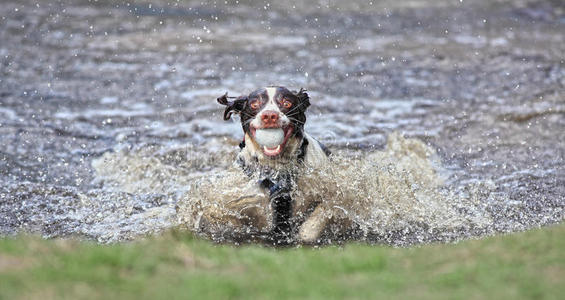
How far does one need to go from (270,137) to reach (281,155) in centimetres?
36

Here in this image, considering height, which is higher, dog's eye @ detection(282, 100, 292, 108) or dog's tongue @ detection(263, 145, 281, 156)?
dog's eye @ detection(282, 100, 292, 108)

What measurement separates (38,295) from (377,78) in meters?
11.7

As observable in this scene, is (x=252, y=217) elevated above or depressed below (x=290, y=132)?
below

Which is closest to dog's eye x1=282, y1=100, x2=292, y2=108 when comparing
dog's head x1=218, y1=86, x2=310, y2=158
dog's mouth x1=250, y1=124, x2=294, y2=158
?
dog's head x1=218, y1=86, x2=310, y2=158

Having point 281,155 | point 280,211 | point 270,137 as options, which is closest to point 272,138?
point 270,137

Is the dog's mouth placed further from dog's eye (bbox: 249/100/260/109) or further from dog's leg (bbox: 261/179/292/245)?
dog's leg (bbox: 261/179/292/245)

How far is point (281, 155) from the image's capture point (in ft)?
25.0

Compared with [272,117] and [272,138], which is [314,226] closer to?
[272,138]

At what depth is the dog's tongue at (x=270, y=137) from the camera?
24.0 feet

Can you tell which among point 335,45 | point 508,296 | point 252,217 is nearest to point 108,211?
point 252,217

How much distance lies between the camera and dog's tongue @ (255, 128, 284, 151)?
7.30 metres

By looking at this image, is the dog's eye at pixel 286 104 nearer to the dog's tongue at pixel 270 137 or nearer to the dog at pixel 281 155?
the dog at pixel 281 155

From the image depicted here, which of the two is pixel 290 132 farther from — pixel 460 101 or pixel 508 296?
pixel 460 101

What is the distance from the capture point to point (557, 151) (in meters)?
11.2
